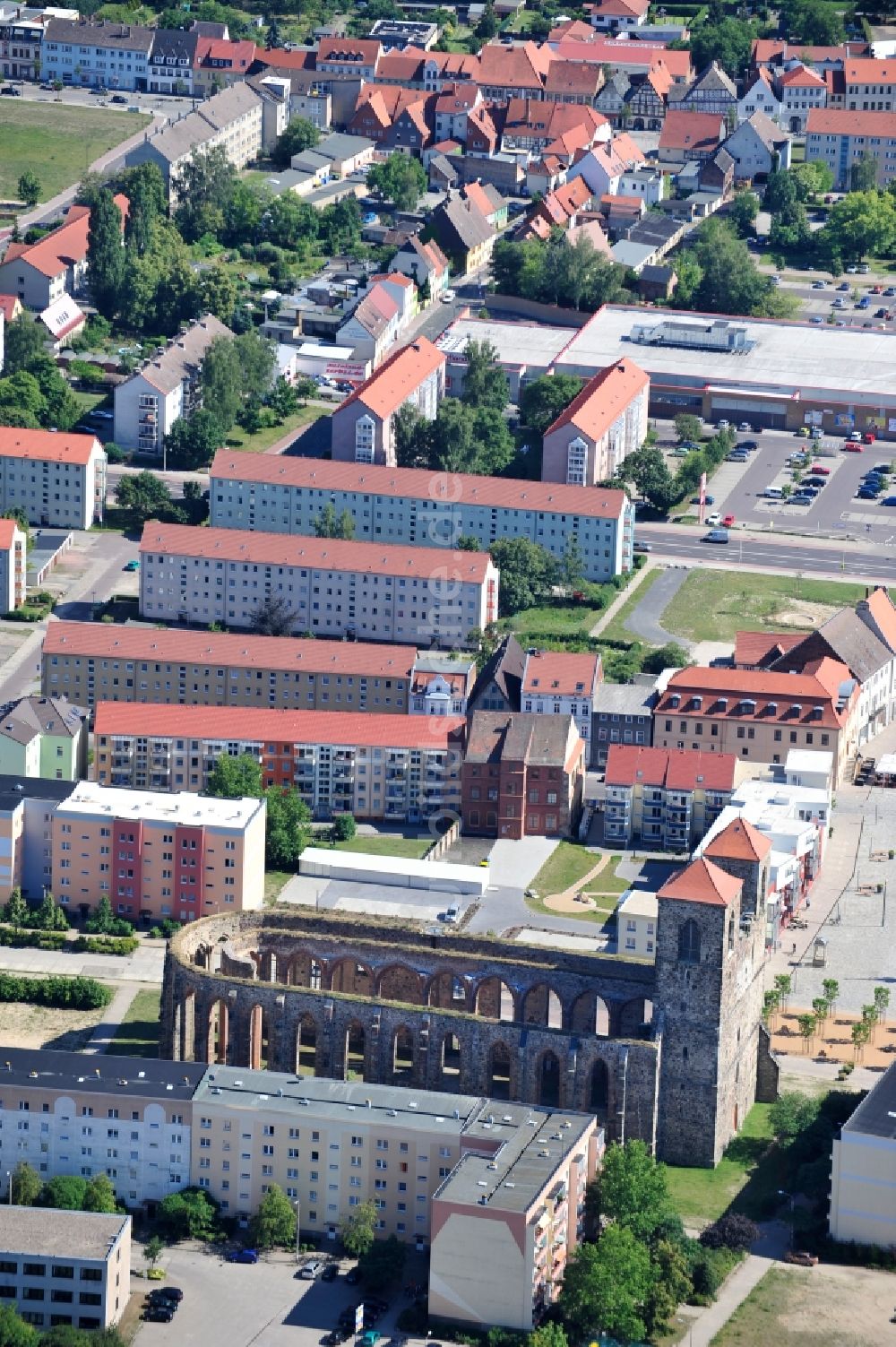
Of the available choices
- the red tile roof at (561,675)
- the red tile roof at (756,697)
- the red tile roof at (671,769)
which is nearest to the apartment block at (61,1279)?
the red tile roof at (671,769)

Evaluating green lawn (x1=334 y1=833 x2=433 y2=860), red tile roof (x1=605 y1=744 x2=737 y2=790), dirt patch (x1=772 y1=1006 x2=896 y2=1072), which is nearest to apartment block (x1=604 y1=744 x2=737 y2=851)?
red tile roof (x1=605 y1=744 x2=737 y2=790)

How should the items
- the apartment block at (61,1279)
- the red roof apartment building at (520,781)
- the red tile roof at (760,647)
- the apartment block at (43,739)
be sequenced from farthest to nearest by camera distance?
the red tile roof at (760,647)
the red roof apartment building at (520,781)
the apartment block at (43,739)
the apartment block at (61,1279)

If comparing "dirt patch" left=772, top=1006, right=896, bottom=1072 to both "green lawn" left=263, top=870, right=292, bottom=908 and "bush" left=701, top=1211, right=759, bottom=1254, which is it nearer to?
"bush" left=701, top=1211, right=759, bottom=1254

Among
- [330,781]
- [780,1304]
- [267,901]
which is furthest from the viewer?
[330,781]

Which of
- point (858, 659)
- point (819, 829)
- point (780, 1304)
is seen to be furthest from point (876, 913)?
point (780, 1304)

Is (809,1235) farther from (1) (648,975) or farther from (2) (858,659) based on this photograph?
(2) (858,659)

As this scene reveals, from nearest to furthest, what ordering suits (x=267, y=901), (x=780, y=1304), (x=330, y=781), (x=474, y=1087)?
(x=780, y=1304) → (x=474, y=1087) → (x=267, y=901) → (x=330, y=781)

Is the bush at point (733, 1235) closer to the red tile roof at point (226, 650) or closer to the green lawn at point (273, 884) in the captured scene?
the green lawn at point (273, 884)
